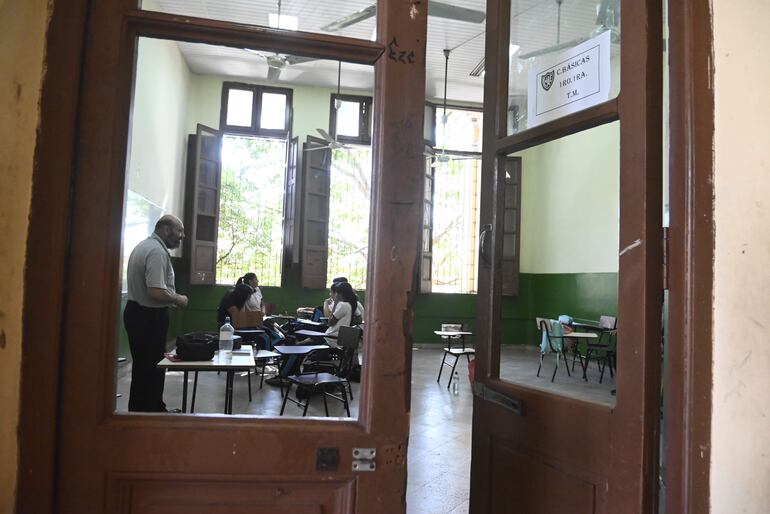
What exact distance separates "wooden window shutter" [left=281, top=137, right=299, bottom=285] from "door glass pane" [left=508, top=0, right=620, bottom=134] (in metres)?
7.66

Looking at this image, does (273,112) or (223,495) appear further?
(273,112)

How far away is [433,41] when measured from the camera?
7.73 m

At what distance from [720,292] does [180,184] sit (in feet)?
29.1

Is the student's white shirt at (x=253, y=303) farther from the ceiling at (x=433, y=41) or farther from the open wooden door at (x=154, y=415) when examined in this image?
the open wooden door at (x=154, y=415)

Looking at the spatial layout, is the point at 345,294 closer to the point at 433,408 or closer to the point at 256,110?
the point at 433,408

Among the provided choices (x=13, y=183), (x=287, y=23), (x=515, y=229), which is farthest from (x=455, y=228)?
(x=13, y=183)

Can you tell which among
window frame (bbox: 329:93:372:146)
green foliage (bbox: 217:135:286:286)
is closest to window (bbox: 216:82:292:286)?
green foliage (bbox: 217:135:286:286)

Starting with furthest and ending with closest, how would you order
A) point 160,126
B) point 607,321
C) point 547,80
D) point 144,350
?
point 607,321 → point 160,126 → point 144,350 → point 547,80

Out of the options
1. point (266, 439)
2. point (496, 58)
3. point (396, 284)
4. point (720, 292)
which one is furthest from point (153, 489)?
point (496, 58)

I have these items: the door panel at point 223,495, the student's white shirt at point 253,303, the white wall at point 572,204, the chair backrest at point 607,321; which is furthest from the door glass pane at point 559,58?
the chair backrest at point 607,321

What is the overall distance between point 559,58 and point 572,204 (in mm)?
8010

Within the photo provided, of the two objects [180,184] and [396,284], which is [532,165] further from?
[396,284]

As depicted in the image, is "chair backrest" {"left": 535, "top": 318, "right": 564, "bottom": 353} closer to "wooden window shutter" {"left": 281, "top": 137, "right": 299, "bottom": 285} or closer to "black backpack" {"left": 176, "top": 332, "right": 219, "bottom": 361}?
"black backpack" {"left": 176, "top": 332, "right": 219, "bottom": 361}

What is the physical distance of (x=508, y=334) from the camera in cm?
1033
